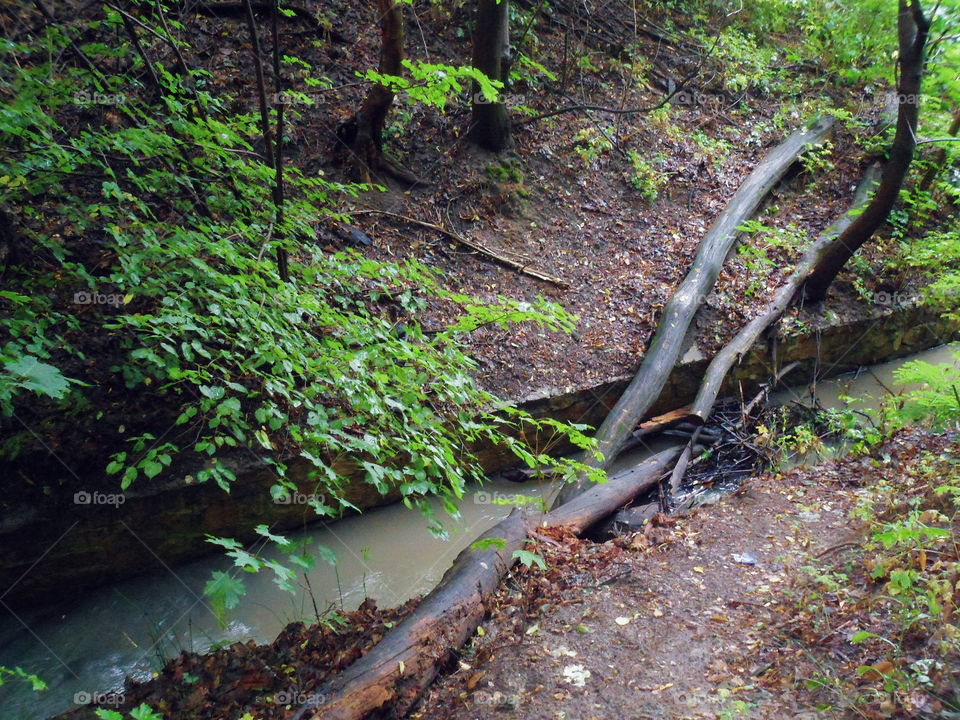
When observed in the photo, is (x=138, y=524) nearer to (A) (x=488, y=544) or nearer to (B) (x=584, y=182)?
(A) (x=488, y=544)

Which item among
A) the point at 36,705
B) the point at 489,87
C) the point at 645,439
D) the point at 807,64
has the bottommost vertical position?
the point at 36,705

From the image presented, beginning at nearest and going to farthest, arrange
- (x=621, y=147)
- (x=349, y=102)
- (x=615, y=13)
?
(x=349, y=102)
(x=621, y=147)
(x=615, y=13)

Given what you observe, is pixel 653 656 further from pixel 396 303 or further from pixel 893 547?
pixel 396 303

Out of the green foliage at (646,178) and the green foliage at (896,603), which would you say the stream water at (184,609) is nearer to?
the green foliage at (896,603)

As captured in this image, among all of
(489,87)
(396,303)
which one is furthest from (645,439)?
(489,87)

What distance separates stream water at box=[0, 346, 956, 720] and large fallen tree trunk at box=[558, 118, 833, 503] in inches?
57.2

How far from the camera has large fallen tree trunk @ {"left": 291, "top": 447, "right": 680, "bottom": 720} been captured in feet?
10.2

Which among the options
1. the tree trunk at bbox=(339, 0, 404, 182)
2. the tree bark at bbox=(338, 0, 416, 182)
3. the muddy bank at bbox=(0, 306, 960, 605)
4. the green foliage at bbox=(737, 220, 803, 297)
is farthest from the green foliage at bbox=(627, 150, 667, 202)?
the muddy bank at bbox=(0, 306, 960, 605)

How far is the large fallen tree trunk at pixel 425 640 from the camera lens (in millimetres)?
3121

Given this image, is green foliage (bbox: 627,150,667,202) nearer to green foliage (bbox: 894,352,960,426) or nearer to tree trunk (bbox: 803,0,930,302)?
tree trunk (bbox: 803,0,930,302)

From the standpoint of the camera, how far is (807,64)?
12.0 m

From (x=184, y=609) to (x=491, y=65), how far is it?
24.0 ft

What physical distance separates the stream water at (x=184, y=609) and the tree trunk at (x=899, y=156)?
5.45 metres

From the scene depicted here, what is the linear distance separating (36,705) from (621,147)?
388 inches
